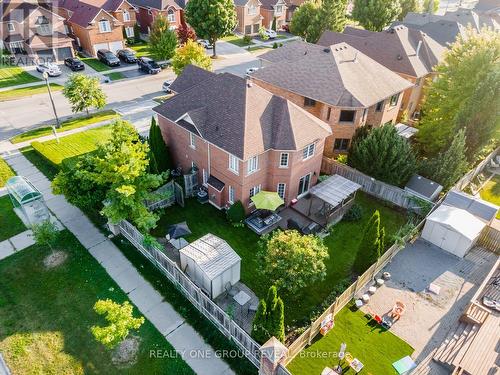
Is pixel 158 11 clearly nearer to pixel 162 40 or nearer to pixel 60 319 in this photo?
pixel 162 40

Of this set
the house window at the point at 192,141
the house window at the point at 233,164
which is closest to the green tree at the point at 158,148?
the house window at the point at 192,141

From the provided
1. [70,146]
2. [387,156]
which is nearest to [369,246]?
[387,156]

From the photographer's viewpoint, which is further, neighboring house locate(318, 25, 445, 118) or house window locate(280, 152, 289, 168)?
neighboring house locate(318, 25, 445, 118)

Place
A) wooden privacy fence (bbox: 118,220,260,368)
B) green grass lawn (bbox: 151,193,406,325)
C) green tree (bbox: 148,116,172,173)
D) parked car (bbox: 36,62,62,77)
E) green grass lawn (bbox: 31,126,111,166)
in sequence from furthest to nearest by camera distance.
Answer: parked car (bbox: 36,62,62,77), green grass lawn (bbox: 31,126,111,166), green tree (bbox: 148,116,172,173), green grass lawn (bbox: 151,193,406,325), wooden privacy fence (bbox: 118,220,260,368)

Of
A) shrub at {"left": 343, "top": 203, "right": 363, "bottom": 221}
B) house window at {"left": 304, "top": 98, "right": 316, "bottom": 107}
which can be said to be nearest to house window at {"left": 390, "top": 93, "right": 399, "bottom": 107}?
house window at {"left": 304, "top": 98, "right": 316, "bottom": 107}

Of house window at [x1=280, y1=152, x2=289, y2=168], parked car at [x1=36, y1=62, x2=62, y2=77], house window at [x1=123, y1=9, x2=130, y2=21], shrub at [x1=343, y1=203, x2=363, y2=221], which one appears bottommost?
shrub at [x1=343, y1=203, x2=363, y2=221]

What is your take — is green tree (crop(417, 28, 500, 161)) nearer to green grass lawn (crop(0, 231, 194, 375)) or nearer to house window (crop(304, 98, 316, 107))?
house window (crop(304, 98, 316, 107))

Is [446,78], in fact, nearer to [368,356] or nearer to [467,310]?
[467,310]

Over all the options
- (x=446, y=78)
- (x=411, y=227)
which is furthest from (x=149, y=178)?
(x=446, y=78)
